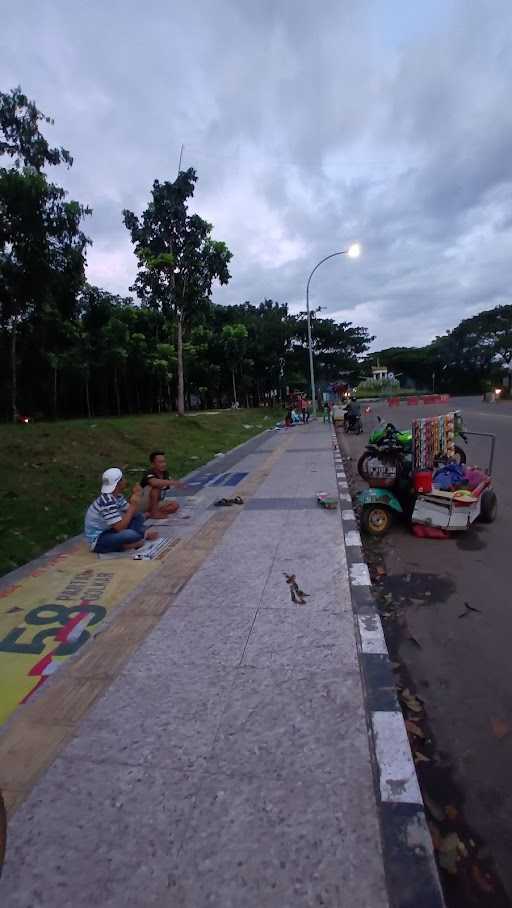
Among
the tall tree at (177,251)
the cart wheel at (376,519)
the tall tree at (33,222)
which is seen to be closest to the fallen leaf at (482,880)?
the cart wheel at (376,519)

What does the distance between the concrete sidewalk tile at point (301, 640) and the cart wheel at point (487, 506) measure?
337 centimetres

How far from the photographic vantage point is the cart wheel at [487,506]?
20.0 feet

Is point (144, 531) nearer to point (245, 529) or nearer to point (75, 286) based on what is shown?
point (245, 529)

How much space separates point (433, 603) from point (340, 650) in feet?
4.57

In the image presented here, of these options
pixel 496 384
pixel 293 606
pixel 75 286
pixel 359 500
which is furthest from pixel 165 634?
pixel 496 384

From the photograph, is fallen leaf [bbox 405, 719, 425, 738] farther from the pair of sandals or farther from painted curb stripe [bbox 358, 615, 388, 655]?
the pair of sandals

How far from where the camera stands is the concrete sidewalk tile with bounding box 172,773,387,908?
1.64 meters

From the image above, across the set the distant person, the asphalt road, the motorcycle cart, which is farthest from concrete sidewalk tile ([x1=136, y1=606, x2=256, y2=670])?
the distant person

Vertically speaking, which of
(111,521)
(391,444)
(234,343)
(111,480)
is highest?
(234,343)

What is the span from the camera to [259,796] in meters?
2.02

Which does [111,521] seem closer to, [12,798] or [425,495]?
[12,798]

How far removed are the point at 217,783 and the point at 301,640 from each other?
1.29m

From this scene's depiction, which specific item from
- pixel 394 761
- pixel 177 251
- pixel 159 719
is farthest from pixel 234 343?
pixel 394 761

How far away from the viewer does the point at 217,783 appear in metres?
2.10
